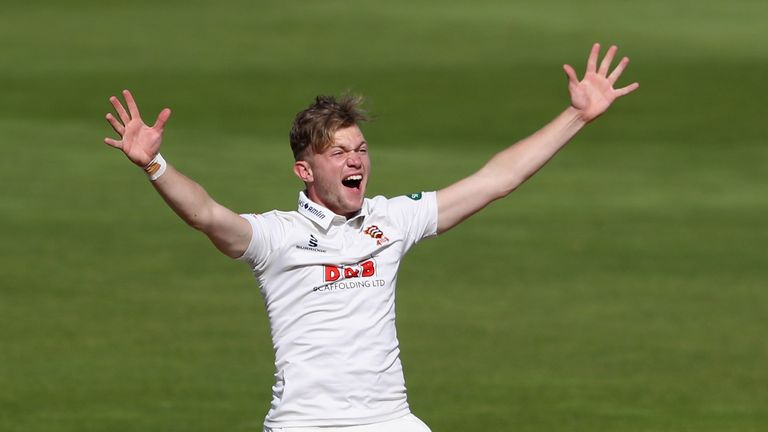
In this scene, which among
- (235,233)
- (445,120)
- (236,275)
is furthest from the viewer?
(445,120)

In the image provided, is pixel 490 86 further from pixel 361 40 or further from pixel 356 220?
pixel 356 220

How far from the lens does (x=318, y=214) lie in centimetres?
708

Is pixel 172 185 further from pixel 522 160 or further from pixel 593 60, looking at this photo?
pixel 593 60

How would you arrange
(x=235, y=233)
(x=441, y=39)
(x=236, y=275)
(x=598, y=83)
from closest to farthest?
(x=235, y=233) < (x=598, y=83) < (x=236, y=275) < (x=441, y=39)

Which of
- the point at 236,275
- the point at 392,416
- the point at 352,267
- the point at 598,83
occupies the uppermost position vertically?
the point at 236,275

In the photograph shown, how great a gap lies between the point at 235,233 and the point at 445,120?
19.3m

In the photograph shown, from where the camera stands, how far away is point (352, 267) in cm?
695

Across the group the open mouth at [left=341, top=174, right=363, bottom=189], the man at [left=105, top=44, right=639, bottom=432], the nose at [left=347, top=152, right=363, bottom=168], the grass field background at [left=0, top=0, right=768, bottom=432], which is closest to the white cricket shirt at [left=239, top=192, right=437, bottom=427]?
the man at [left=105, top=44, right=639, bottom=432]

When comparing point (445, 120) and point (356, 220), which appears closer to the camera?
point (356, 220)

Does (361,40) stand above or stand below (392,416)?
above

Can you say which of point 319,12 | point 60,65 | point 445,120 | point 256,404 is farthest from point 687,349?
point 319,12

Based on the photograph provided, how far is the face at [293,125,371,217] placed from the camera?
23.1 ft

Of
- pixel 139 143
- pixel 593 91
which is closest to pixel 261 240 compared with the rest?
pixel 139 143

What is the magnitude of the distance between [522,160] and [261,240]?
145 cm
